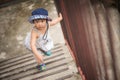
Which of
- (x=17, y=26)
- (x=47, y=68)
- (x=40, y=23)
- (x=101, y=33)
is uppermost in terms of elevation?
(x=40, y=23)

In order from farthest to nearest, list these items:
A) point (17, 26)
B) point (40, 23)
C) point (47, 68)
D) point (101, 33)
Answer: point (17, 26) < point (47, 68) < point (40, 23) < point (101, 33)

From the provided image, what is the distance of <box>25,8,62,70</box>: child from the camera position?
334 centimetres

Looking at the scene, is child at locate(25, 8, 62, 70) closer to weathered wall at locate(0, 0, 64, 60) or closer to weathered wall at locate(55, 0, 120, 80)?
weathered wall at locate(55, 0, 120, 80)

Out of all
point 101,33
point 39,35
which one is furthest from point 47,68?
point 101,33

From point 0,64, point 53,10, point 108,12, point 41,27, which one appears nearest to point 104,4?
point 108,12

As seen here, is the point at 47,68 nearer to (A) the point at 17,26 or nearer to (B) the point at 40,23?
(B) the point at 40,23

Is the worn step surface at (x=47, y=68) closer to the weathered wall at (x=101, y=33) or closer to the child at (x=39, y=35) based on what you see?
the child at (x=39, y=35)

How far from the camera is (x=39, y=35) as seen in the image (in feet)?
11.7

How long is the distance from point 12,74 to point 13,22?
2.18 metres

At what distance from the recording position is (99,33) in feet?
9.23

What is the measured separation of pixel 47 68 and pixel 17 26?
2287mm

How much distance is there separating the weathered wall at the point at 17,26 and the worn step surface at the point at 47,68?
484mm

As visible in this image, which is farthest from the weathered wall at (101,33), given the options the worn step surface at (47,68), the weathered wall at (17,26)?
the weathered wall at (17,26)

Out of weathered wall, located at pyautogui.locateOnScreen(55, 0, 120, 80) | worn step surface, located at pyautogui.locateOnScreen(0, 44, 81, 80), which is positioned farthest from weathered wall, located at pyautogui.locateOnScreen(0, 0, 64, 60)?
weathered wall, located at pyautogui.locateOnScreen(55, 0, 120, 80)
